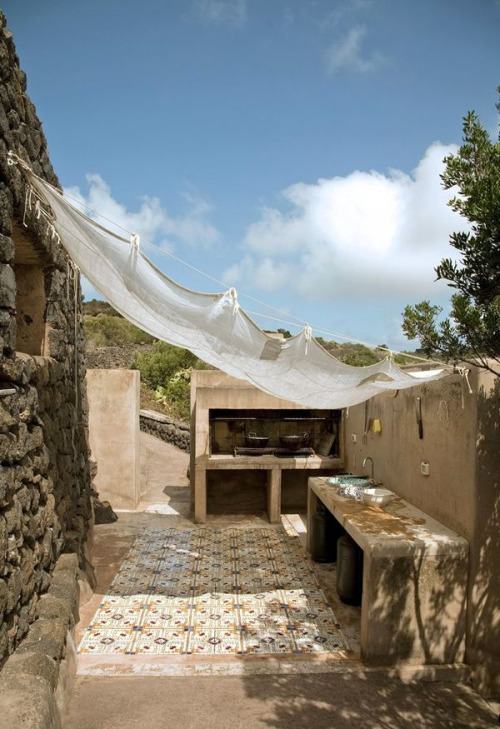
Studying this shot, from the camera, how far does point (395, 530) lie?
13.7 feet

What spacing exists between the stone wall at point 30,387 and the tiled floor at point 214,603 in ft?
2.40

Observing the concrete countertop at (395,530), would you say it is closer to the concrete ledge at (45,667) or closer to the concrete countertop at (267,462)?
the concrete ledge at (45,667)

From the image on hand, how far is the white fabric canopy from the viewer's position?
3039mm

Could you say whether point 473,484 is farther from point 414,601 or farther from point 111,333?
point 111,333

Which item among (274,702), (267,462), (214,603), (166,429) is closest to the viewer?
(274,702)

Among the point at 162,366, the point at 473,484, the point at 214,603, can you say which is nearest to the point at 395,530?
the point at 473,484

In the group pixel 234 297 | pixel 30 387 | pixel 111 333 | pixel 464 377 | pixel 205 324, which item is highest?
pixel 111 333

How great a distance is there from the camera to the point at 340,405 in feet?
16.0

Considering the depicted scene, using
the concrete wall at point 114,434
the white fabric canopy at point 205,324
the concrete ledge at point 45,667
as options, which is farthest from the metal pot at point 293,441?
the concrete ledge at point 45,667

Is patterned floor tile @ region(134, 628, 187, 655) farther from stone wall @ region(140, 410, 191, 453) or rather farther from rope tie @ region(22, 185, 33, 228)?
stone wall @ region(140, 410, 191, 453)

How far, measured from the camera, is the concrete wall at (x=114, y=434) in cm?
822

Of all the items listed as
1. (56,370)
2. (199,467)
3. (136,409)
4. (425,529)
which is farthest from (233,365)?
(136,409)

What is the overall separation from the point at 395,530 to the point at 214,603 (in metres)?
1.94

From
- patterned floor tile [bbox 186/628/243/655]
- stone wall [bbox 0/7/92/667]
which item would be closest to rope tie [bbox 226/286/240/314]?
stone wall [bbox 0/7/92/667]
